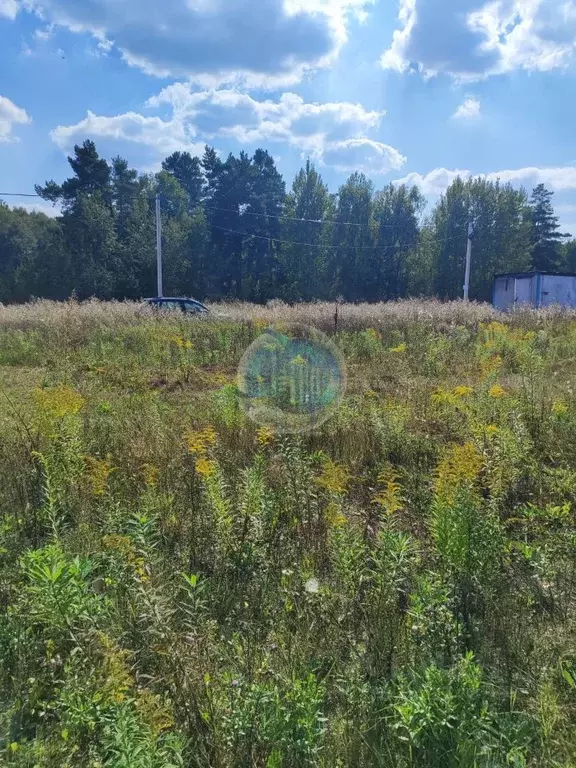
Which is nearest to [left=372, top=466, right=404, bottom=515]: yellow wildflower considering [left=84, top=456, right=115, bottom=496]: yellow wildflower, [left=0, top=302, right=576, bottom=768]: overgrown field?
[left=0, top=302, right=576, bottom=768]: overgrown field

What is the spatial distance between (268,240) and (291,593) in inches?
1858

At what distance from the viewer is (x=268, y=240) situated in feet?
157

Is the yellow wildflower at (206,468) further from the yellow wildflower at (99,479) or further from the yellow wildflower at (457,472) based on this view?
the yellow wildflower at (457,472)

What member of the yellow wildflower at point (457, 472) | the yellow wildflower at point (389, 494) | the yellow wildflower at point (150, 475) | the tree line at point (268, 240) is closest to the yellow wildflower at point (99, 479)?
the yellow wildflower at point (150, 475)

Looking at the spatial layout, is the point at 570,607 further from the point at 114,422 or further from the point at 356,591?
the point at 114,422

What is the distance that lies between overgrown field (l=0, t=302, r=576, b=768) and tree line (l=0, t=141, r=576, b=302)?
123 ft

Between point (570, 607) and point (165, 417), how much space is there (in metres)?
4.04

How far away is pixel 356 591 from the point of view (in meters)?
2.70

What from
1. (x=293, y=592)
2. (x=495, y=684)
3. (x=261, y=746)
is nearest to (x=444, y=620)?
(x=495, y=684)

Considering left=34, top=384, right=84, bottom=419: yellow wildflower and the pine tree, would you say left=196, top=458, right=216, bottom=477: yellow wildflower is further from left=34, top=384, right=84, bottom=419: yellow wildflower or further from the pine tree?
the pine tree

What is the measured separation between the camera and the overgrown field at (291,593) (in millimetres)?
1908

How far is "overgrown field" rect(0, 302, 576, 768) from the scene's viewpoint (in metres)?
1.91

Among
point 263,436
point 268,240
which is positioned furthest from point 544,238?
point 263,436

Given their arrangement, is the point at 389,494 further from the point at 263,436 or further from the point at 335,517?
the point at 263,436
